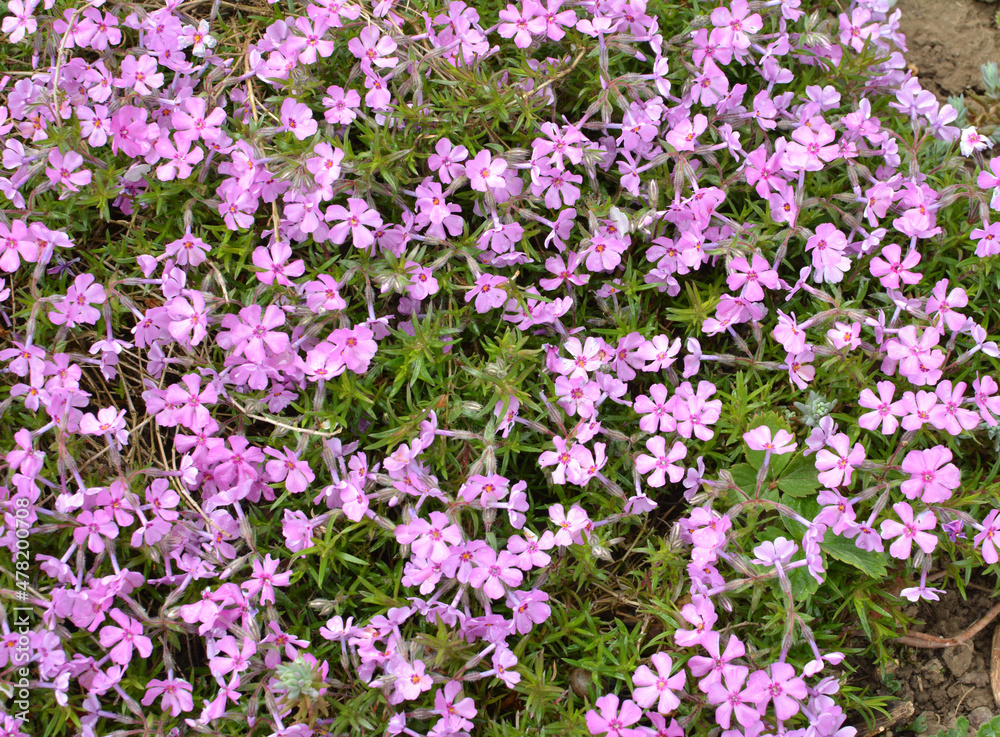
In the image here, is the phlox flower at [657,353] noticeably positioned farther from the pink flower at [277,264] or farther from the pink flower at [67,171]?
the pink flower at [67,171]

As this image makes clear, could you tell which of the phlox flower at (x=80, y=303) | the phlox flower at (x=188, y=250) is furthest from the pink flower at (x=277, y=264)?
the phlox flower at (x=80, y=303)

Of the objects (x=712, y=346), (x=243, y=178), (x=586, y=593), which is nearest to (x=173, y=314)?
(x=243, y=178)

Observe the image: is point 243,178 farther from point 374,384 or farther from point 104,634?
point 104,634

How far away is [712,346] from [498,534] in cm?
115

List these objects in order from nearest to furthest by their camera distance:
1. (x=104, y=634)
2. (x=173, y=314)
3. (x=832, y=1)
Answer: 1. (x=104, y=634)
2. (x=173, y=314)
3. (x=832, y=1)

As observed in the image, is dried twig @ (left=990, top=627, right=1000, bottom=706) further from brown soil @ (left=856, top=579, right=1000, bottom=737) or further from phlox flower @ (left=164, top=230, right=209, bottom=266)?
phlox flower @ (left=164, top=230, right=209, bottom=266)

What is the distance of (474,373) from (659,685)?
120 cm

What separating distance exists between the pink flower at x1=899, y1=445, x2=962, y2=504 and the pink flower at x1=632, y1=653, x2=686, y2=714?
38.9 inches

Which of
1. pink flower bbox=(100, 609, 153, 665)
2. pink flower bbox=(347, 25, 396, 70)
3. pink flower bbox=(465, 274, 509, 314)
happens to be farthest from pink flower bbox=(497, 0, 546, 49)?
pink flower bbox=(100, 609, 153, 665)

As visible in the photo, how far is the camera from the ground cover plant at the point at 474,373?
252cm

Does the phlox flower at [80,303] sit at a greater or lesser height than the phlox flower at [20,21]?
Result: lesser

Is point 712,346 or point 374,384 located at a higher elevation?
point 712,346

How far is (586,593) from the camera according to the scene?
2.85 m

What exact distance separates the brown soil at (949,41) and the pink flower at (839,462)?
7.29 ft
